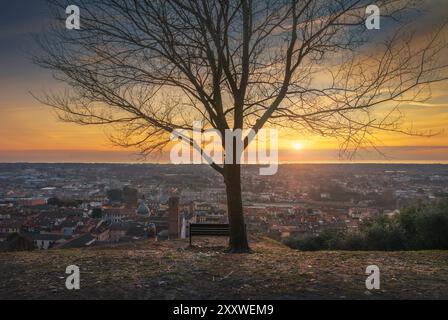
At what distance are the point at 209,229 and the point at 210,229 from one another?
4cm

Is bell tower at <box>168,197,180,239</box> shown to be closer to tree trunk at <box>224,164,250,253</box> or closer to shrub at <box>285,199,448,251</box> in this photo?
shrub at <box>285,199,448,251</box>

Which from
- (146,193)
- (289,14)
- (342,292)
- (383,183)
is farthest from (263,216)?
(342,292)

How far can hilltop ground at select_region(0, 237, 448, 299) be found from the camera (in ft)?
20.7

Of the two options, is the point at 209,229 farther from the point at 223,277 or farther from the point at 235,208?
the point at 223,277

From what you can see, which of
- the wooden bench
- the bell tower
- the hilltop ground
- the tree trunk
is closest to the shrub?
the hilltop ground

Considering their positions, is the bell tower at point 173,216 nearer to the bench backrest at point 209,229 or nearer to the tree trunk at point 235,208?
the bench backrest at point 209,229

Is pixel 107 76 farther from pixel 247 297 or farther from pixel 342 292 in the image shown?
pixel 342 292

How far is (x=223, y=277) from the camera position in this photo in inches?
289

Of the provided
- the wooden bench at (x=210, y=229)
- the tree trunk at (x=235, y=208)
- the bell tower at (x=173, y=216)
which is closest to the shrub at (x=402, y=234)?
the bell tower at (x=173, y=216)

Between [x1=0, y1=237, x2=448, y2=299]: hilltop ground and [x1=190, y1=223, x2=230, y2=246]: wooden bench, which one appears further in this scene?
[x1=190, y1=223, x2=230, y2=246]: wooden bench

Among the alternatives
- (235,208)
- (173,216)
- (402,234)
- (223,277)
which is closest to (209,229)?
(235,208)

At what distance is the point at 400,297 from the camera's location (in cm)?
611

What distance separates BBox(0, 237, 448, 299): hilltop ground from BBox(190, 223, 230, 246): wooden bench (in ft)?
11.3

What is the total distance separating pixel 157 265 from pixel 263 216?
31641 millimetres
